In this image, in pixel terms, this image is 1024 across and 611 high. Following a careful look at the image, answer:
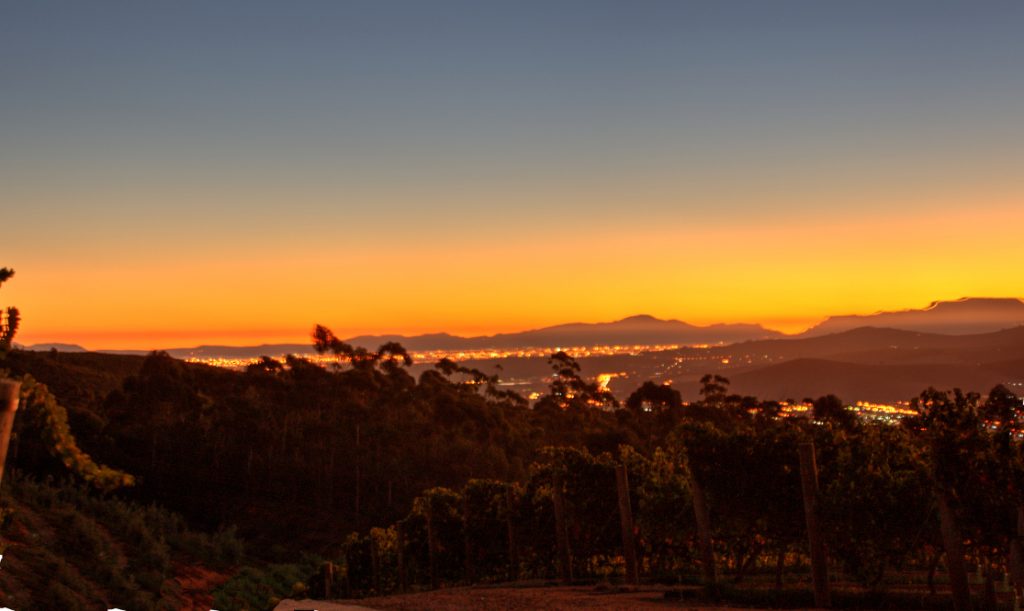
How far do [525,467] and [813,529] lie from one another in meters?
50.5

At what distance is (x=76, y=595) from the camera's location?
74.7ft

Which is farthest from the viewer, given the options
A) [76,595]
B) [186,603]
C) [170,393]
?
[170,393]

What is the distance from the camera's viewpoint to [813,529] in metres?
14.4

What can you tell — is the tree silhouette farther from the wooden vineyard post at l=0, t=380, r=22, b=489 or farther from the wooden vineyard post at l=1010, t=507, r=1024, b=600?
the wooden vineyard post at l=1010, t=507, r=1024, b=600

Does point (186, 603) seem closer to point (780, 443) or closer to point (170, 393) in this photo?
point (780, 443)

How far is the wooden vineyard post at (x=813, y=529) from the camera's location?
1421cm

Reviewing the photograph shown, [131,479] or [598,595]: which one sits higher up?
[131,479]

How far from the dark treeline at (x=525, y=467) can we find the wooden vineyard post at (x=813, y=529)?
30.7 inches

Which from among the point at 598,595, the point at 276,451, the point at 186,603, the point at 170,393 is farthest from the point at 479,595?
the point at 170,393

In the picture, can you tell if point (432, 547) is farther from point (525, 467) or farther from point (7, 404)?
point (525, 467)

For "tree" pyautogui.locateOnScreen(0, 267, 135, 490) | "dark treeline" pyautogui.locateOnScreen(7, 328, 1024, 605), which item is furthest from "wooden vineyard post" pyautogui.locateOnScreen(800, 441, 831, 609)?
"tree" pyautogui.locateOnScreen(0, 267, 135, 490)

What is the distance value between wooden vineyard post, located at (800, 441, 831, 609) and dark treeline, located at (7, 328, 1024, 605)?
2.56 ft

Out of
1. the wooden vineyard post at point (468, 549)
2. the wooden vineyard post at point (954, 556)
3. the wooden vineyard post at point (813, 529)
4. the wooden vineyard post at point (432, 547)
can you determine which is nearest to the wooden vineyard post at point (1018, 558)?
the wooden vineyard post at point (954, 556)

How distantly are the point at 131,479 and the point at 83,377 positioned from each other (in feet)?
257
